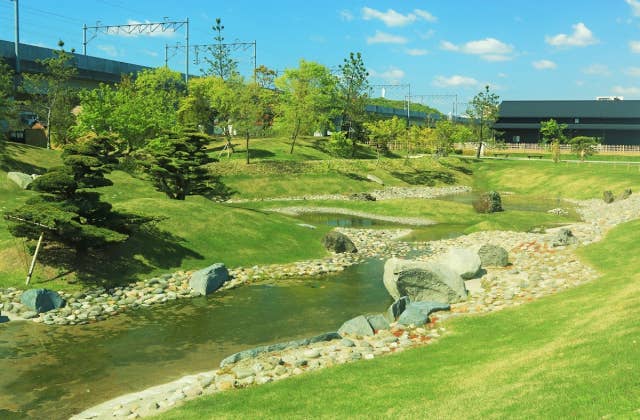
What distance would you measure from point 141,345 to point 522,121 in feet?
449

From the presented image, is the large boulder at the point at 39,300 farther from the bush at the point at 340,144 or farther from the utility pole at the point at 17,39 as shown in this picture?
the bush at the point at 340,144

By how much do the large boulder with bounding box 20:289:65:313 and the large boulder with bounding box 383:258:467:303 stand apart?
16.4 meters

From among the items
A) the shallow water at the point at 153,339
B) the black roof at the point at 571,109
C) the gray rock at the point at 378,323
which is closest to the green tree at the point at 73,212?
the shallow water at the point at 153,339

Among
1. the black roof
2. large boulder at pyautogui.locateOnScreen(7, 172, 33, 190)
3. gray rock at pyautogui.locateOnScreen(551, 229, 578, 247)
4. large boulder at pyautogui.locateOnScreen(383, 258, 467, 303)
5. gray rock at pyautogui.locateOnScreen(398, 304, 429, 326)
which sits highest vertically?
the black roof

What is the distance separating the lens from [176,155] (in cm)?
4878

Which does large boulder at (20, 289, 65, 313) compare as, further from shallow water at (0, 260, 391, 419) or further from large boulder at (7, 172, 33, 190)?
large boulder at (7, 172, 33, 190)

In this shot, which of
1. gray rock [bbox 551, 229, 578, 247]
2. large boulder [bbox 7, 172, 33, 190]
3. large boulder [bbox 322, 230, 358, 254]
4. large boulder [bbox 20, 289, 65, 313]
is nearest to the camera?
large boulder [bbox 20, 289, 65, 313]

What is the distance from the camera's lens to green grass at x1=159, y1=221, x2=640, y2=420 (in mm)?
12242

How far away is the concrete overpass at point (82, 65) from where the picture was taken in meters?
83.6

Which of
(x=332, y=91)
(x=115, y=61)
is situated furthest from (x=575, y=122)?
(x=115, y=61)

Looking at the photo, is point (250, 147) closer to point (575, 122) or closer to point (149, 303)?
point (149, 303)

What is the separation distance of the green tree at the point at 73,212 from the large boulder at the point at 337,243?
14.8 meters

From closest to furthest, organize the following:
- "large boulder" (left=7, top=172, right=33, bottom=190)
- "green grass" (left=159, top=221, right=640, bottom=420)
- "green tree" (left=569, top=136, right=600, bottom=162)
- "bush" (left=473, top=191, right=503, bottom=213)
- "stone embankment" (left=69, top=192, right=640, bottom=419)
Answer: "green grass" (left=159, top=221, right=640, bottom=420) < "stone embankment" (left=69, top=192, right=640, bottom=419) < "large boulder" (left=7, top=172, right=33, bottom=190) < "bush" (left=473, top=191, right=503, bottom=213) < "green tree" (left=569, top=136, right=600, bottom=162)

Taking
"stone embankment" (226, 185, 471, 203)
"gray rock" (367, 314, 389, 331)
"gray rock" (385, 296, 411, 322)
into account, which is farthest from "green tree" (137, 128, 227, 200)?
"gray rock" (367, 314, 389, 331)
